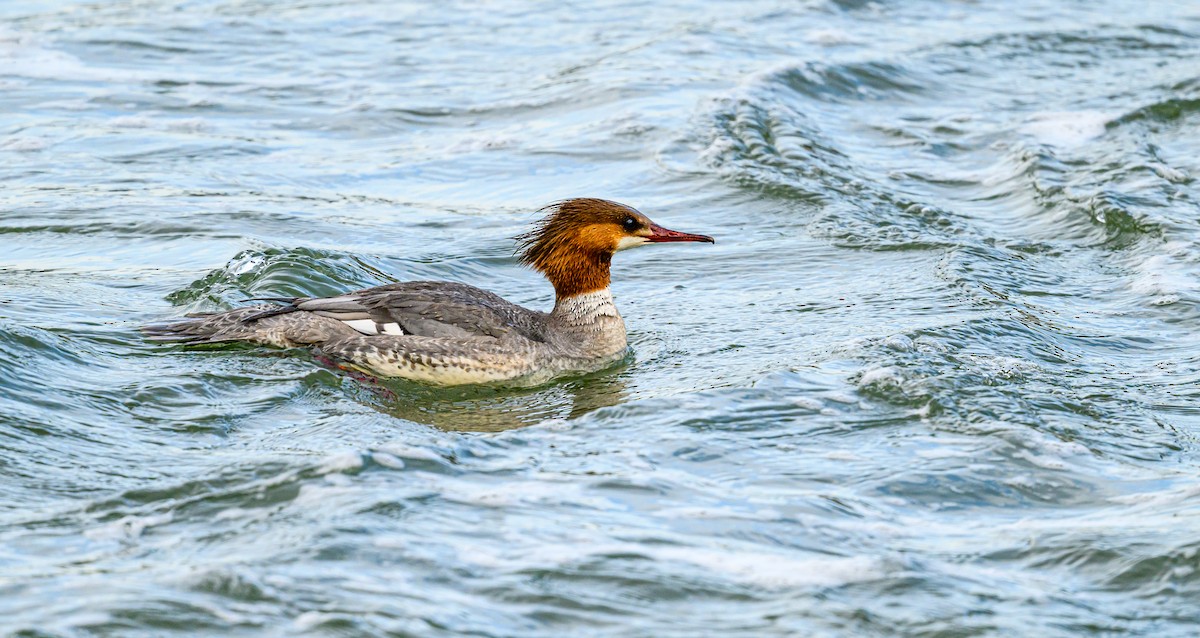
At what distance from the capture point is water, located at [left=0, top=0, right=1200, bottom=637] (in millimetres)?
6242

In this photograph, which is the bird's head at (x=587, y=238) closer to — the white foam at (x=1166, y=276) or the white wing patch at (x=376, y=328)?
the white wing patch at (x=376, y=328)

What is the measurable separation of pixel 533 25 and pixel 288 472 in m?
12.0

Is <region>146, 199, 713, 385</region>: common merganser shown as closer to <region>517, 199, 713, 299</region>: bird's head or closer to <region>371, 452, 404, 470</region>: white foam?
<region>517, 199, 713, 299</region>: bird's head

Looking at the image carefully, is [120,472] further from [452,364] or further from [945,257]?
[945,257]

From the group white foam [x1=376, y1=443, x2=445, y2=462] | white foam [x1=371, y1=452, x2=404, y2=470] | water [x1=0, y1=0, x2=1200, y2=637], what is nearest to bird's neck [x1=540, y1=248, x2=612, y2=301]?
water [x1=0, y1=0, x2=1200, y2=637]

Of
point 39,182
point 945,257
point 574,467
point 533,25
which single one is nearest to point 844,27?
point 533,25

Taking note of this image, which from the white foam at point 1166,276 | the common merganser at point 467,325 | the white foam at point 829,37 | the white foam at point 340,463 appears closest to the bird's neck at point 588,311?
the common merganser at point 467,325

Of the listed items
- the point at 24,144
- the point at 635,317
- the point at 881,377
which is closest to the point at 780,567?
the point at 881,377

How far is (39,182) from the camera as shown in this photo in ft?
40.4

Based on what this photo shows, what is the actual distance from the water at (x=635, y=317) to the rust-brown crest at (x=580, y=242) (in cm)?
60

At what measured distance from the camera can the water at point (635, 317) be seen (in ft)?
20.5

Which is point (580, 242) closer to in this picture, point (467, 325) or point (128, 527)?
point (467, 325)

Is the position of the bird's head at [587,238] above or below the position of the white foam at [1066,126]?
above

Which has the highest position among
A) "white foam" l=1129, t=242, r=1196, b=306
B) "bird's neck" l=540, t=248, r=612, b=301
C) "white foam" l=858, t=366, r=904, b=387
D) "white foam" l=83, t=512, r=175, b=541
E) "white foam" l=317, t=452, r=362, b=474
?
"bird's neck" l=540, t=248, r=612, b=301
